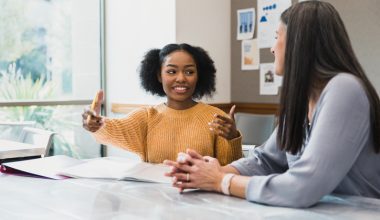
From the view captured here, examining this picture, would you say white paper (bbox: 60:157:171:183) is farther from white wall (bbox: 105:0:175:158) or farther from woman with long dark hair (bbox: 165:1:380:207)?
white wall (bbox: 105:0:175:158)

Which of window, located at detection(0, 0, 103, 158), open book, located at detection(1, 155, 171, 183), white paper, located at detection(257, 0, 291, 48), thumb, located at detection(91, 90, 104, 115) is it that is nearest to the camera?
open book, located at detection(1, 155, 171, 183)

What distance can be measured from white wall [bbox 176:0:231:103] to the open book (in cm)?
196

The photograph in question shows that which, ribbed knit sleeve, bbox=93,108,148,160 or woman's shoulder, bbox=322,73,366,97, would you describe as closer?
woman's shoulder, bbox=322,73,366,97

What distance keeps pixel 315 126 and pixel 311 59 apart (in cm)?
17

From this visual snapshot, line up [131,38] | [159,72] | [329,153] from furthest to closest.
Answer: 1. [131,38]
2. [159,72]
3. [329,153]

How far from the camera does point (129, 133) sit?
1.74 meters

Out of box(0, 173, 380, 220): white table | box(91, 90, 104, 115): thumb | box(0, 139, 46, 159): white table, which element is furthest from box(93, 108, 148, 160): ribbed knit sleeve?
Result: box(0, 173, 380, 220): white table

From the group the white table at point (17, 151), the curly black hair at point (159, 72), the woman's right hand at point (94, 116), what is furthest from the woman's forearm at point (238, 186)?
the white table at point (17, 151)

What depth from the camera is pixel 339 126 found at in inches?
36.1

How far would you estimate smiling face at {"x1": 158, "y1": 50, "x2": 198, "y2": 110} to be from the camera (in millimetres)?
1769

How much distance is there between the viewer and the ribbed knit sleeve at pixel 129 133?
1706 millimetres

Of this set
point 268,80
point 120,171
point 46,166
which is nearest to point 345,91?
point 120,171

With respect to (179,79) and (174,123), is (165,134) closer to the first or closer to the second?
(174,123)

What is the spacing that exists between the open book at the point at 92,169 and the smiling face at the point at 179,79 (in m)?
0.44
